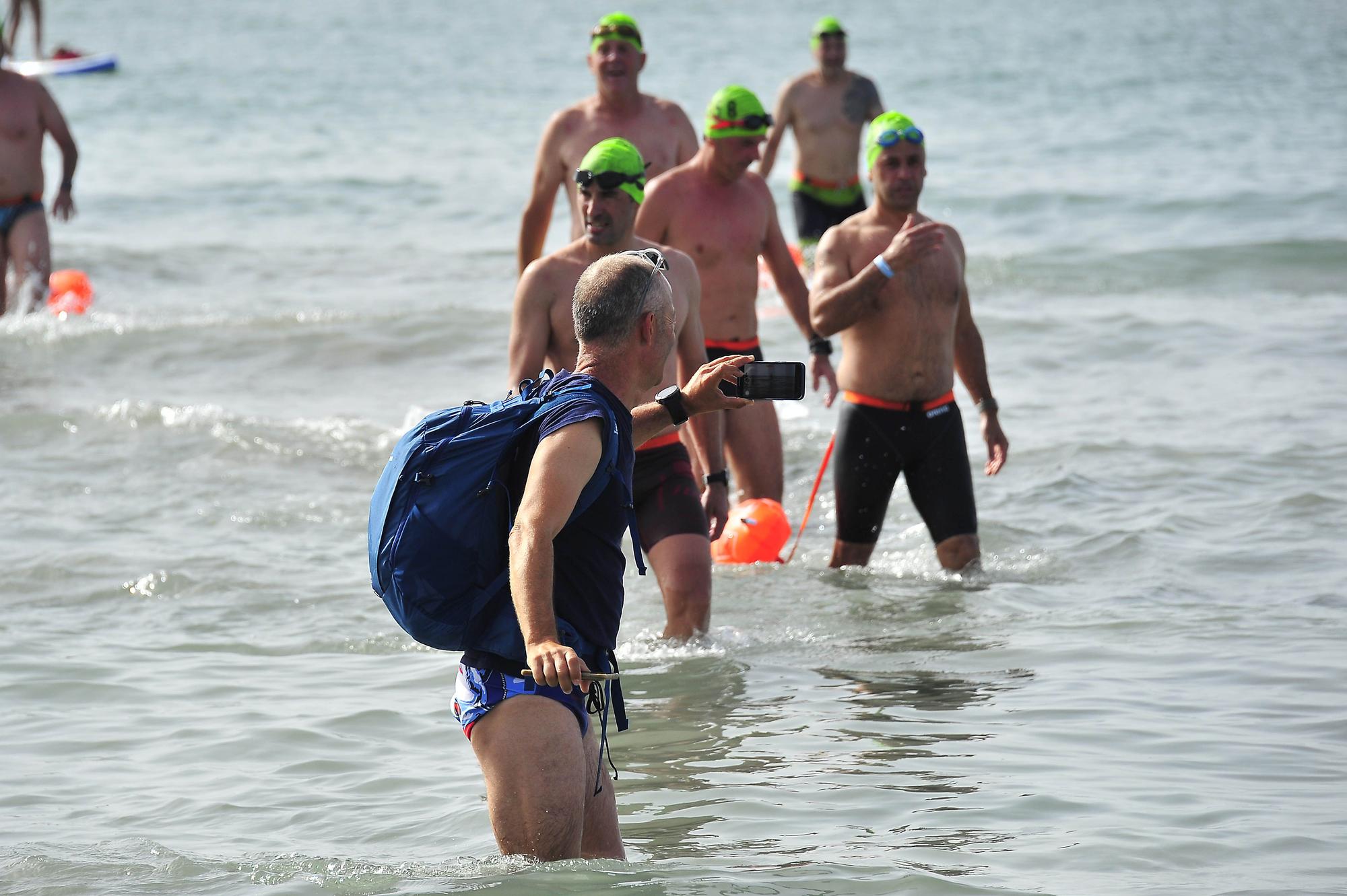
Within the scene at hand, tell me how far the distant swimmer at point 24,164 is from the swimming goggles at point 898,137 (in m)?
→ 6.51

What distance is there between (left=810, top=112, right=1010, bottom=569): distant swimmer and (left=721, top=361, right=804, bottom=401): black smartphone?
2.74m

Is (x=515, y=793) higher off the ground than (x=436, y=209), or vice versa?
(x=436, y=209)

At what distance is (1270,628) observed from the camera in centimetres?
620

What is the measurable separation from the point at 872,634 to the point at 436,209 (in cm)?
1564

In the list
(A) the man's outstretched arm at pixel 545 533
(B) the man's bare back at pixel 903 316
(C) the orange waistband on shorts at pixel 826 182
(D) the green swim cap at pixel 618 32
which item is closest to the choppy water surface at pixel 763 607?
(A) the man's outstretched arm at pixel 545 533

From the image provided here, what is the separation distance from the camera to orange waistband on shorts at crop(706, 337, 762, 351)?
6.97 m

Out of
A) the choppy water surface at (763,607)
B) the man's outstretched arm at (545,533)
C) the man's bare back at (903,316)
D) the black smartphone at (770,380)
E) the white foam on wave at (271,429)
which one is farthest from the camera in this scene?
the white foam on wave at (271,429)

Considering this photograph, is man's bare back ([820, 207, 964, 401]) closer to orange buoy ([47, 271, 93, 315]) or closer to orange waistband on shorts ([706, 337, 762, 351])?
orange waistband on shorts ([706, 337, 762, 351])

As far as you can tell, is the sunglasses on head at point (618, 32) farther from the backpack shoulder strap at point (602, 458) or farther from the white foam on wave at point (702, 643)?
the backpack shoulder strap at point (602, 458)

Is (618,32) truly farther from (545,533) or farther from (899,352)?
(545,533)

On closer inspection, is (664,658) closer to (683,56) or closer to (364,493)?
(364,493)

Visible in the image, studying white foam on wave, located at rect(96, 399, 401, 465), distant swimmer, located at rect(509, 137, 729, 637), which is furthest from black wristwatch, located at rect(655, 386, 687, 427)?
white foam on wave, located at rect(96, 399, 401, 465)

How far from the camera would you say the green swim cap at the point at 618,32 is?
7668mm

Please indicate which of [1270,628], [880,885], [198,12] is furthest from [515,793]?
[198,12]
